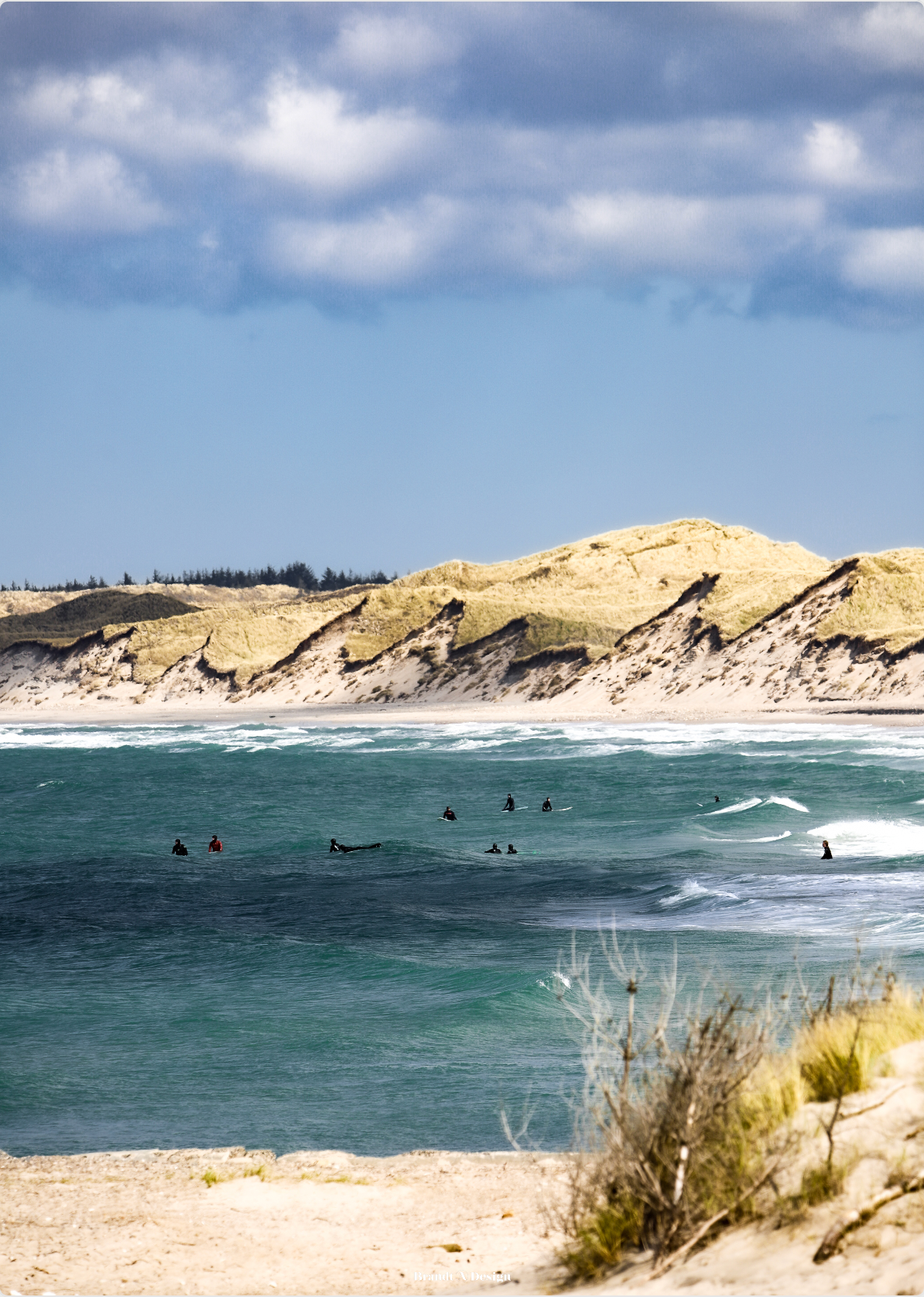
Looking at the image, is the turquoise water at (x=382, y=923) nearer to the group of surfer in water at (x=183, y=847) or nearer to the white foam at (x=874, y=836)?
the white foam at (x=874, y=836)

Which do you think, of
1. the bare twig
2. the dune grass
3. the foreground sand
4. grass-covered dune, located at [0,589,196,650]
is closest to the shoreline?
grass-covered dune, located at [0,589,196,650]

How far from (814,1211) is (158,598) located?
164494mm

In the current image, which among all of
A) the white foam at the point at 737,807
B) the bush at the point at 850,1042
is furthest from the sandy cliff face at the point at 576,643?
the bush at the point at 850,1042

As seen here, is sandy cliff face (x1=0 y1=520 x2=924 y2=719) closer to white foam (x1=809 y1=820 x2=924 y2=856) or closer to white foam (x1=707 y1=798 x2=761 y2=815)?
white foam (x1=707 y1=798 x2=761 y2=815)

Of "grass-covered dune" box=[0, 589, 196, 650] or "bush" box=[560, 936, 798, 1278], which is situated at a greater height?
"grass-covered dune" box=[0, 589, 196, 650]

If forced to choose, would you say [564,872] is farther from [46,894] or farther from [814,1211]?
[814,1211]

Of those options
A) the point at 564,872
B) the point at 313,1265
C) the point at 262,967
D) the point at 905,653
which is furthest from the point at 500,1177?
the point at 905,653

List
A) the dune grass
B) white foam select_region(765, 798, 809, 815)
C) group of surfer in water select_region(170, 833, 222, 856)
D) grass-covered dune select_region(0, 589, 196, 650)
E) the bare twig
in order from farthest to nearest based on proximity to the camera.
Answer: grass-covered dune select_region(0, 589, 196, 650) → white foam select_region(765, 798, 809, 815) → group of surfer in water select_region(170, 833, 222, 856) → the bare twig → the dune grass

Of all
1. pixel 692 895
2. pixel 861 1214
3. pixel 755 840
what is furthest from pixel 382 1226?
pixel 755 840

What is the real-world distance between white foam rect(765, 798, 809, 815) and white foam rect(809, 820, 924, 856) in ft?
9.02

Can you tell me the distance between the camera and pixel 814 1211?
19.6 ft

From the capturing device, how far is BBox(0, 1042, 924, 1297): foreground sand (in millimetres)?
5805

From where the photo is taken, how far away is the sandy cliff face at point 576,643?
80.4 meters

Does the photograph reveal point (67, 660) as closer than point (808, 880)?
No
